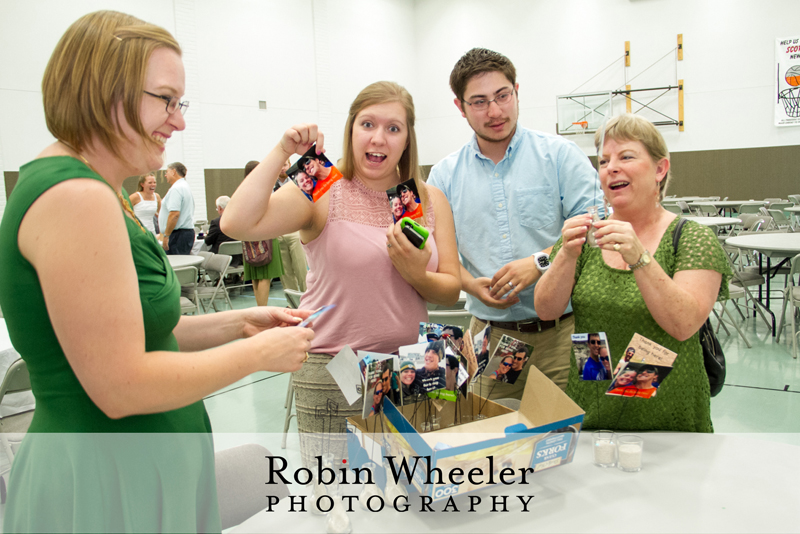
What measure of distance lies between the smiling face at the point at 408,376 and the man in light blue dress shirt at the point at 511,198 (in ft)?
2.58

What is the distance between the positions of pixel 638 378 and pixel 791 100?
46.3ft

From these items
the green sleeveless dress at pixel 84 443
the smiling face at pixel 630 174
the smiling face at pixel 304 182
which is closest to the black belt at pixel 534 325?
the smiling face at pixel 630 174

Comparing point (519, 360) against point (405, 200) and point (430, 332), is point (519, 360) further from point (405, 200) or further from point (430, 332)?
point (405, 200)

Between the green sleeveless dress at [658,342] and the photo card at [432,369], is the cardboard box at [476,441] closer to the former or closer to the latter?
the photo card at [432,369]

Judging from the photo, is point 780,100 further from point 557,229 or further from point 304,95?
→ point 557,229

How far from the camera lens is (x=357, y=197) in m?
1.71

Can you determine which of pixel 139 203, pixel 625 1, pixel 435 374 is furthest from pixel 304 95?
pixel 435 374

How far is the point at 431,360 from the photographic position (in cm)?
125

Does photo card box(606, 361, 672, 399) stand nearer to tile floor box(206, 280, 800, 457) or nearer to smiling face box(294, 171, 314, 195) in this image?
smiling face box(294, 171, 314, 195)

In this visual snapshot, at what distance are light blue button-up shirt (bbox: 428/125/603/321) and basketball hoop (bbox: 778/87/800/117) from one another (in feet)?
42.9

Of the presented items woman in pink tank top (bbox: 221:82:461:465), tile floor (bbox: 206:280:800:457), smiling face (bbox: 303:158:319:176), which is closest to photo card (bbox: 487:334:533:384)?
woman in pink tank top (bbox: 221:82:461:465)

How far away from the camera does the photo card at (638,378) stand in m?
1.24

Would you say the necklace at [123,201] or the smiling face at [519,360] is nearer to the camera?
the necklace at [123,201]

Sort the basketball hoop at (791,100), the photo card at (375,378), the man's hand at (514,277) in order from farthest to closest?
the basketball hoop at (791,100), the man's hand at (514,277), the photo card at (375,378)
